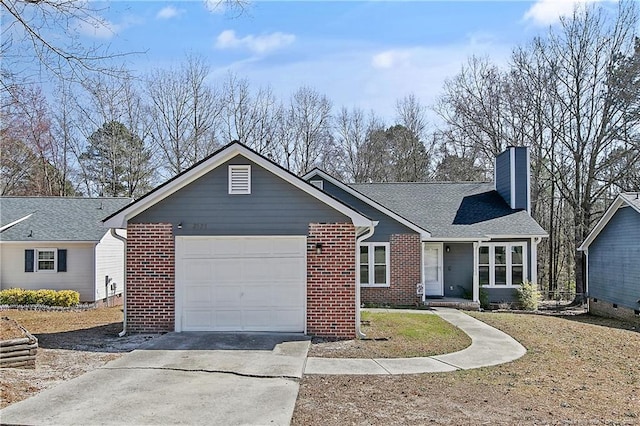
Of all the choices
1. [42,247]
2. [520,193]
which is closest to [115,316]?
[42,247]

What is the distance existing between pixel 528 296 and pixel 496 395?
13726 millimetres

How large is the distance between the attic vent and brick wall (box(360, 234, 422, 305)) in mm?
8891

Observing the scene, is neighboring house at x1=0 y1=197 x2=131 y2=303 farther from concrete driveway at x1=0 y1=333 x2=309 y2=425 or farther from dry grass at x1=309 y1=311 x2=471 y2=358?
dry grass at x1=309 y1=311 x2=471 y2=358

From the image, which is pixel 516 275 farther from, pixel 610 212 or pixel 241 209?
pixel 241 209

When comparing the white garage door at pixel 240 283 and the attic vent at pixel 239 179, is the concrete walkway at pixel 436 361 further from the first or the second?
the attic vent at pixel 239 179

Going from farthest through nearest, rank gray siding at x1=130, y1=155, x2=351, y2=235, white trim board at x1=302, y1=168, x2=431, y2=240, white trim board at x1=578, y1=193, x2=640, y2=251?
white trim board at x1=302, y1=168, x2=431, y2=240 < white trim board at x1=578, y1=193, x2=640, y2=251 < gray siding at x1=130, y1=155, x2=351, y2=235

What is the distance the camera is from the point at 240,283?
1172cm

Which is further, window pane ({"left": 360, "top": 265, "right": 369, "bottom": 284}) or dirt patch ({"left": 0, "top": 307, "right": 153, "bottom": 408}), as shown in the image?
window pane ({"left": 360, "top": 265, "right": 369, "bottom": 284})

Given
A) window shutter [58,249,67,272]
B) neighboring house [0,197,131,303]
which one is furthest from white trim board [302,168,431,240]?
window shutter [58,249,67,272]

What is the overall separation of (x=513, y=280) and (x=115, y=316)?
573 inches

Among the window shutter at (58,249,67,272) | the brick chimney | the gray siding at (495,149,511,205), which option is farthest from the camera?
the gray siding at (495,149,511,205)

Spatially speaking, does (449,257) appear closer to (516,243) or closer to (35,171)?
(516,243)

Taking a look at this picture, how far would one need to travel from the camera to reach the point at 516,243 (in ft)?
67.1

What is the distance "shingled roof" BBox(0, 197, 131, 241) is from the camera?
20822 mm
